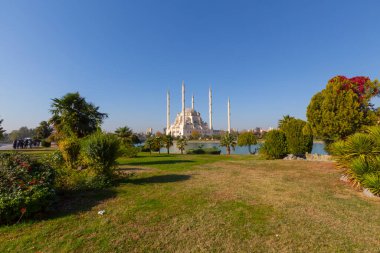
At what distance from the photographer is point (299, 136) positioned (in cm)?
1900

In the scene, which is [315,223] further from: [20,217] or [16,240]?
[20,217]

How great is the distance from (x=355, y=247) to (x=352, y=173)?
5162mm

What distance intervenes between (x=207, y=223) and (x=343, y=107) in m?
14.7

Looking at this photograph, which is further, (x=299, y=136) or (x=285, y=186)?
(x=299, y=136)

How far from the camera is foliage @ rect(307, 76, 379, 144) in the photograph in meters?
13.8

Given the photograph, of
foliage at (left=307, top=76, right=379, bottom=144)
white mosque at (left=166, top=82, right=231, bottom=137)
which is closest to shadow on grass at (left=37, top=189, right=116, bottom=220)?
foliage at (left=307, top=76, right=379, bottom=144)

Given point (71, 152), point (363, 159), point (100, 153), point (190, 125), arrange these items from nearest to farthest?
point (363, 159)
point (100, 153)
point (71, 152)
point (190, 125)

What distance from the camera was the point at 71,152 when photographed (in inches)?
407

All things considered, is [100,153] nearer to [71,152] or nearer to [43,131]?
[71,152]

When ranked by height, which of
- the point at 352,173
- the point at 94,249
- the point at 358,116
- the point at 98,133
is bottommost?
the point at 94,249

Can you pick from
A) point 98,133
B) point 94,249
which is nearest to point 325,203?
point 94,249

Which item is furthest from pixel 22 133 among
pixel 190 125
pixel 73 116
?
pixel 73 116

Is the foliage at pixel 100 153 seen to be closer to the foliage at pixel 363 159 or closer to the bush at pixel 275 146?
the foliage at pixel 363 159

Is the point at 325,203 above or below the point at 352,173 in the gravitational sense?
below
